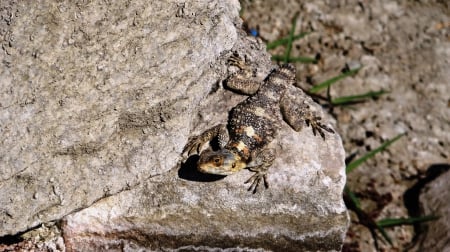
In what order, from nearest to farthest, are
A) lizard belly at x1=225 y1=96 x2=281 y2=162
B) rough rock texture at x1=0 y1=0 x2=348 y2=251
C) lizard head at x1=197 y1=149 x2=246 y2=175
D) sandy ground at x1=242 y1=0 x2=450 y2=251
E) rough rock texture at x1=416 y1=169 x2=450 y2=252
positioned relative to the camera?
rough rock texture at x1=0 y1=0 x2=348 y2=251 < lizard head at x1=197 y1=149 x2=246 y2=175 < lizard belly at x1=225 y1=96 x2=281 y2=162 < rough rock texture at x1=416 y1=169 x2=450 y2=252 < sandy ground at x1=242 y1=0 x2=450 y2=251

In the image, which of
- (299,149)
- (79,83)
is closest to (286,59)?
(299,149)

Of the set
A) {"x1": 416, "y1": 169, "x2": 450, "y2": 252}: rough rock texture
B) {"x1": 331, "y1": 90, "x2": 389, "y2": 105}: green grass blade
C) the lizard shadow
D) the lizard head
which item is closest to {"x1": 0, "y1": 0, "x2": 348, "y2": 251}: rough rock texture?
the lizard shadow

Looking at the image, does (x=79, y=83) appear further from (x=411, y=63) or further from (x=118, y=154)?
(x=411, y=63)

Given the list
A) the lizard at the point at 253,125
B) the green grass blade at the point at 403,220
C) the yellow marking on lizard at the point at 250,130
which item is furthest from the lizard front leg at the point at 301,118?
the green grass blade at the point at 403,220

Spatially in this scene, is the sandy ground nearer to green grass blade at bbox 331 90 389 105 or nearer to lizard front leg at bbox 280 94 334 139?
green grass blade at bbox 331 90 389 105

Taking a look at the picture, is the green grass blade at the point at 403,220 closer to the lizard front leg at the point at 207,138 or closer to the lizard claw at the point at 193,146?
the lizard front leg at the point at 207,138

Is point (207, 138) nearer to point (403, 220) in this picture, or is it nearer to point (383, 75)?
point (403, 220)

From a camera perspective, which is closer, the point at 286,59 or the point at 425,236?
the point at 425,236

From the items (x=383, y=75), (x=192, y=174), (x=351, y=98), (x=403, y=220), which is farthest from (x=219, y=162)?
(x=383, y=75)
